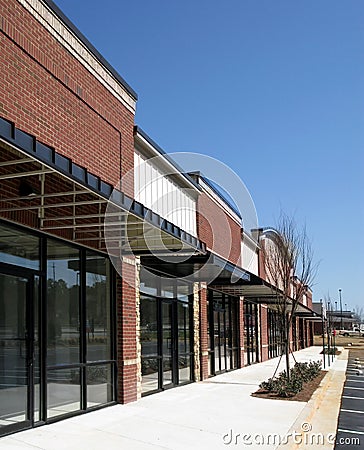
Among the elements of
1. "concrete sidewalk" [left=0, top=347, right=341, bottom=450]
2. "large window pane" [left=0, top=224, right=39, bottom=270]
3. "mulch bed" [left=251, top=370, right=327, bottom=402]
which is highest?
"large window pane" [left=0, top=224, right=39, bottom=270]

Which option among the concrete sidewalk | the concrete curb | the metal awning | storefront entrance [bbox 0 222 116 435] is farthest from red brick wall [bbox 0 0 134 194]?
the concrete curb

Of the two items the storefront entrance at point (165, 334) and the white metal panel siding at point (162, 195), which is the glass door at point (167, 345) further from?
the white metal panel siding at point (162, 195)

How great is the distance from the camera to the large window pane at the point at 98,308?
1298 centimetres

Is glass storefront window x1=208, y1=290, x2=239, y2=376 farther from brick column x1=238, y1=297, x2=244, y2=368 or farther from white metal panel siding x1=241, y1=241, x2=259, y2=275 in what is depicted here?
white metal panel siding x1=241, y1=241, x2=259, y2=275

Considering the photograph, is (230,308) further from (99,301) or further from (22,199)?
(22,199)

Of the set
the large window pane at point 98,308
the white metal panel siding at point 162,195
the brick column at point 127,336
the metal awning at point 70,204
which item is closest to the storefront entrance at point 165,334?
the brick column at point 127,336

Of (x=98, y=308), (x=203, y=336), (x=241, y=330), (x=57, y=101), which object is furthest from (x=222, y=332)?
(x=57, y=101)

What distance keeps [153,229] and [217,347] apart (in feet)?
40.1

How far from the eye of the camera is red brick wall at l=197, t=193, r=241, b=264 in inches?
855

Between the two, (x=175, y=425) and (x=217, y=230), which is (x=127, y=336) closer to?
(x=175, y=425)

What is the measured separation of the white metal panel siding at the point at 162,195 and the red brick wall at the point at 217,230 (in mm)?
810

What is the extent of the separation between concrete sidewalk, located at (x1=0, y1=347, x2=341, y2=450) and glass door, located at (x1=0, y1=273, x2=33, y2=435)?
0.33m

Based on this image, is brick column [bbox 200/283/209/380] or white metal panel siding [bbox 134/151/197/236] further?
brick column [bbox 200/283/209/380]

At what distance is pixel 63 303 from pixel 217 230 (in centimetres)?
1310
